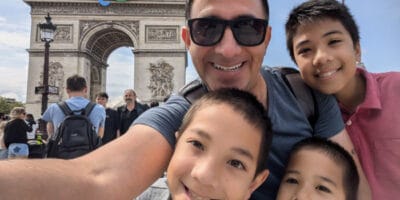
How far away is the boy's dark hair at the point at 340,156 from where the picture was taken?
1534 mm

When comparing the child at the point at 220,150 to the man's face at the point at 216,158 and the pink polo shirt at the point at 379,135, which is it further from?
the pink polo shirt at the point at 379,135

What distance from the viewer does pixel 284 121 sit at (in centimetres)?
151

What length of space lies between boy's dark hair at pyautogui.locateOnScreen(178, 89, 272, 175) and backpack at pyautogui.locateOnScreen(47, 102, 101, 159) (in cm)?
349

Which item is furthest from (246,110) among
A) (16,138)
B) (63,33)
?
(63,33)

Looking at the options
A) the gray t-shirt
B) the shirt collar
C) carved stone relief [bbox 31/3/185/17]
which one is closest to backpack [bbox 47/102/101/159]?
the gray t-shirt

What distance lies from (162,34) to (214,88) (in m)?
22.1

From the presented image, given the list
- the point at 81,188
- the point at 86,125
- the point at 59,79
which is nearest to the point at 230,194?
the point at 81,188

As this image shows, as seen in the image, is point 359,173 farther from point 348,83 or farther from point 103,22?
point 103,22

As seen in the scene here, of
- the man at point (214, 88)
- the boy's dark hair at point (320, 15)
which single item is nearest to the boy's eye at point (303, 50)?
the boy's dark hair at point (320, 15)

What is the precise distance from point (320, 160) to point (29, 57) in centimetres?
2356

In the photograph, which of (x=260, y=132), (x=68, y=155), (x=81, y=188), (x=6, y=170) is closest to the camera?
(x=6, y=170)

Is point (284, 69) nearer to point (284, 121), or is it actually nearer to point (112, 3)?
point (284, 121)

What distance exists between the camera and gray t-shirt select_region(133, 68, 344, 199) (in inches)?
55.7

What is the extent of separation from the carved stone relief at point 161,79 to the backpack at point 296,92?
69.1 feet
